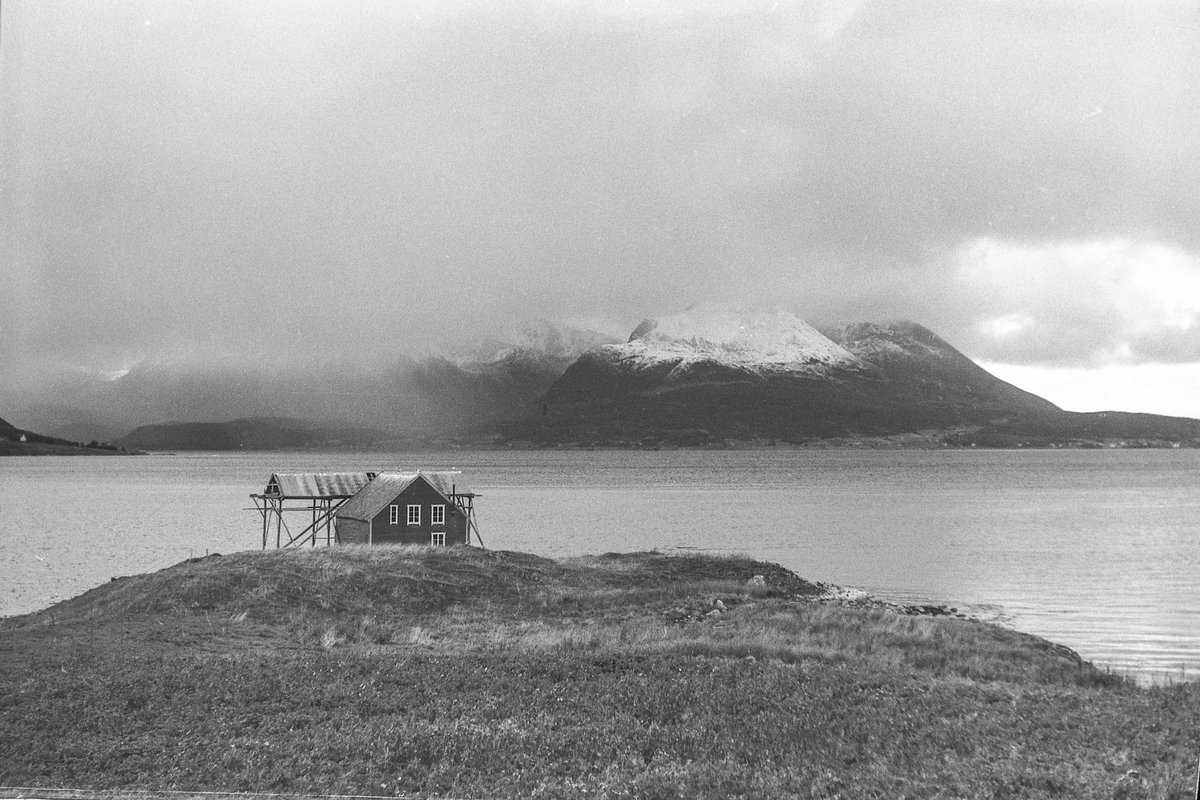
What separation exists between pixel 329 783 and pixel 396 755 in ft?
3.24

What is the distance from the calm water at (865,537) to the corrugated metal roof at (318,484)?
10626mm

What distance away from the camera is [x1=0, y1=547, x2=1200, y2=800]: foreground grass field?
36.0ft

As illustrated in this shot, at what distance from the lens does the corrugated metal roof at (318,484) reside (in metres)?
56.6

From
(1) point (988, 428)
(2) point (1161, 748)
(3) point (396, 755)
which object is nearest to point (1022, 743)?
(2) point (1161, 748)

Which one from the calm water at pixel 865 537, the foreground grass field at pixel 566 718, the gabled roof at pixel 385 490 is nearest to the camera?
the foreground grass field at pixel 566 718

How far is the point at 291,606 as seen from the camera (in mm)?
31297

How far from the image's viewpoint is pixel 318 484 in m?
58.3

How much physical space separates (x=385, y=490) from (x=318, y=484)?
6.84 m

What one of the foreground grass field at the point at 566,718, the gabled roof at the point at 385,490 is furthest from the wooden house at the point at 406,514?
the foreground grass field at the point at 566,718

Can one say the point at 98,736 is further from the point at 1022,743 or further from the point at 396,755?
the point at 1022,743

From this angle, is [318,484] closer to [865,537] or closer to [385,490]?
[385,490]

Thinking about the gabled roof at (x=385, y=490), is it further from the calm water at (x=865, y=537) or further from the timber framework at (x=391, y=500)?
the calm water at (x=865, y=537)

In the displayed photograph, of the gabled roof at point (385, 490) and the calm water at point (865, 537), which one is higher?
the gabled roof at point (385, 490)

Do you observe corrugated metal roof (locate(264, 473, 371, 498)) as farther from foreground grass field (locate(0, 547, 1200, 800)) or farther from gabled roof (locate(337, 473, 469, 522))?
foreground grass field (locate(0, 547, 1200, 800))
